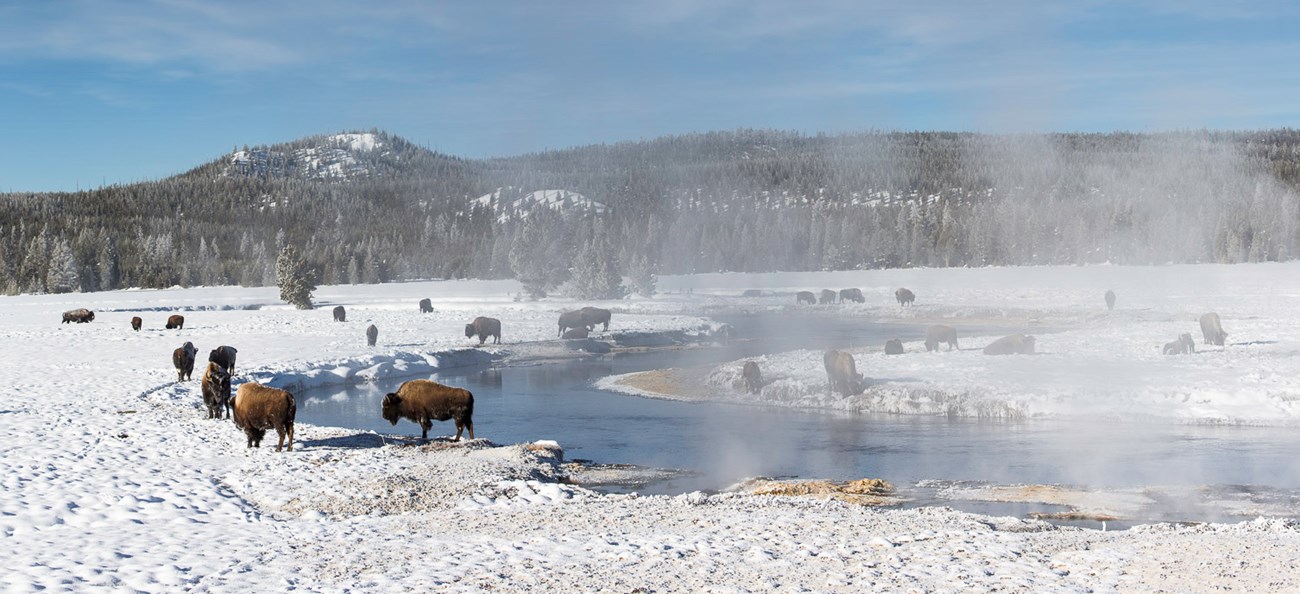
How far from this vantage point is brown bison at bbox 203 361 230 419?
21.3 m

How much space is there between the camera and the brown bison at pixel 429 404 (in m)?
19.0

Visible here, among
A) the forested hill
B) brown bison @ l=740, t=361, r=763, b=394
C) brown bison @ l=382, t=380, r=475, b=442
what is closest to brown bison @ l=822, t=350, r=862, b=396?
brown bison @ l=740, t=361, r=763, b=394

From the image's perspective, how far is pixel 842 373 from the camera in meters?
26.5

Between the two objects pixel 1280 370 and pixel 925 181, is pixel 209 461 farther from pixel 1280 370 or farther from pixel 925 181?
pixel 925 181

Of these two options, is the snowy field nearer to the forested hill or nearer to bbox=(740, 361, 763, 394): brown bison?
bbox=(740, 361, 763, 394): brown bison

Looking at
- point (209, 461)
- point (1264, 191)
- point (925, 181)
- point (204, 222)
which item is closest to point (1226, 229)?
point (1264, 191)

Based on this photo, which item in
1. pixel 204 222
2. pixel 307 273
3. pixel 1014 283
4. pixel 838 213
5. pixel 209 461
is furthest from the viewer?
pixel 204 222

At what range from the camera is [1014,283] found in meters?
81.2

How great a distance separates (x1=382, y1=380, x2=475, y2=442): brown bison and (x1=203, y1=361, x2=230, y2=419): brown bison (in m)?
4.31

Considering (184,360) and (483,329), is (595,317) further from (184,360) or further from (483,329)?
(184,360)

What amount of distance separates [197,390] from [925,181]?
564 feet

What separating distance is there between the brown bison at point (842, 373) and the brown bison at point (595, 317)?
20548 mm

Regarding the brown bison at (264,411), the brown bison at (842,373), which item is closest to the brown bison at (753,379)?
the brown bison at (842,373)

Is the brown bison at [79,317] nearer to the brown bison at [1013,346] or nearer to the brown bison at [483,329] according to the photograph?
the brown bison at [483,329]
